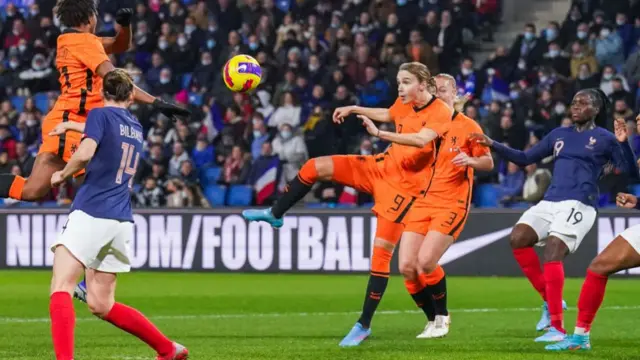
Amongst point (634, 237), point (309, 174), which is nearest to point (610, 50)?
point (309, 174)

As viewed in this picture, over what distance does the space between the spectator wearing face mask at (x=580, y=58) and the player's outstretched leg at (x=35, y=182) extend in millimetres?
11305

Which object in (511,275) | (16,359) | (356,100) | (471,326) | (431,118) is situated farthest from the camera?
(356,100)

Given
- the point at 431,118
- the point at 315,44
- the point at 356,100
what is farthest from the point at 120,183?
the point at 315,44

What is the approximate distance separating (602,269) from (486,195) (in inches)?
370

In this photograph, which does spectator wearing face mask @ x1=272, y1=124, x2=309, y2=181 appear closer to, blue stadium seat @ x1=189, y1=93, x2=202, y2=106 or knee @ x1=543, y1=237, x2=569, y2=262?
blue stadium seat @ x1=189, y1=93, x2=202, y2=106

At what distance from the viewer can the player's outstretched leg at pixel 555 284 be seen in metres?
9.56

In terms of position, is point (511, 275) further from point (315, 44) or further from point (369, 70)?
point (315, 44)

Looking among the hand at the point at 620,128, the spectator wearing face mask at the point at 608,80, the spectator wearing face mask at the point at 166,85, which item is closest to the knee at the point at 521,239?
the hand at the point at 620,128

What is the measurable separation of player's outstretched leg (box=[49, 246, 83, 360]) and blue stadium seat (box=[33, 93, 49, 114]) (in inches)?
632

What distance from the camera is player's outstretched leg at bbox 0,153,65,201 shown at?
926cm

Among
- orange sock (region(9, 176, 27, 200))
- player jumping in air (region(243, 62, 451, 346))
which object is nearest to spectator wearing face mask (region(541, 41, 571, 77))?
player jumping in air (region(243, 62, 451, 346))

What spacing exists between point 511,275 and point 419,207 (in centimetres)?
740

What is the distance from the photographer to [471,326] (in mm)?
10938

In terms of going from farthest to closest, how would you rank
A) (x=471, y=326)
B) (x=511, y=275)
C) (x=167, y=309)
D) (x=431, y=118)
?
(x=511, y=275) → (x=167, y=309) → (x=471, y=326) → (x=431, y=118)
